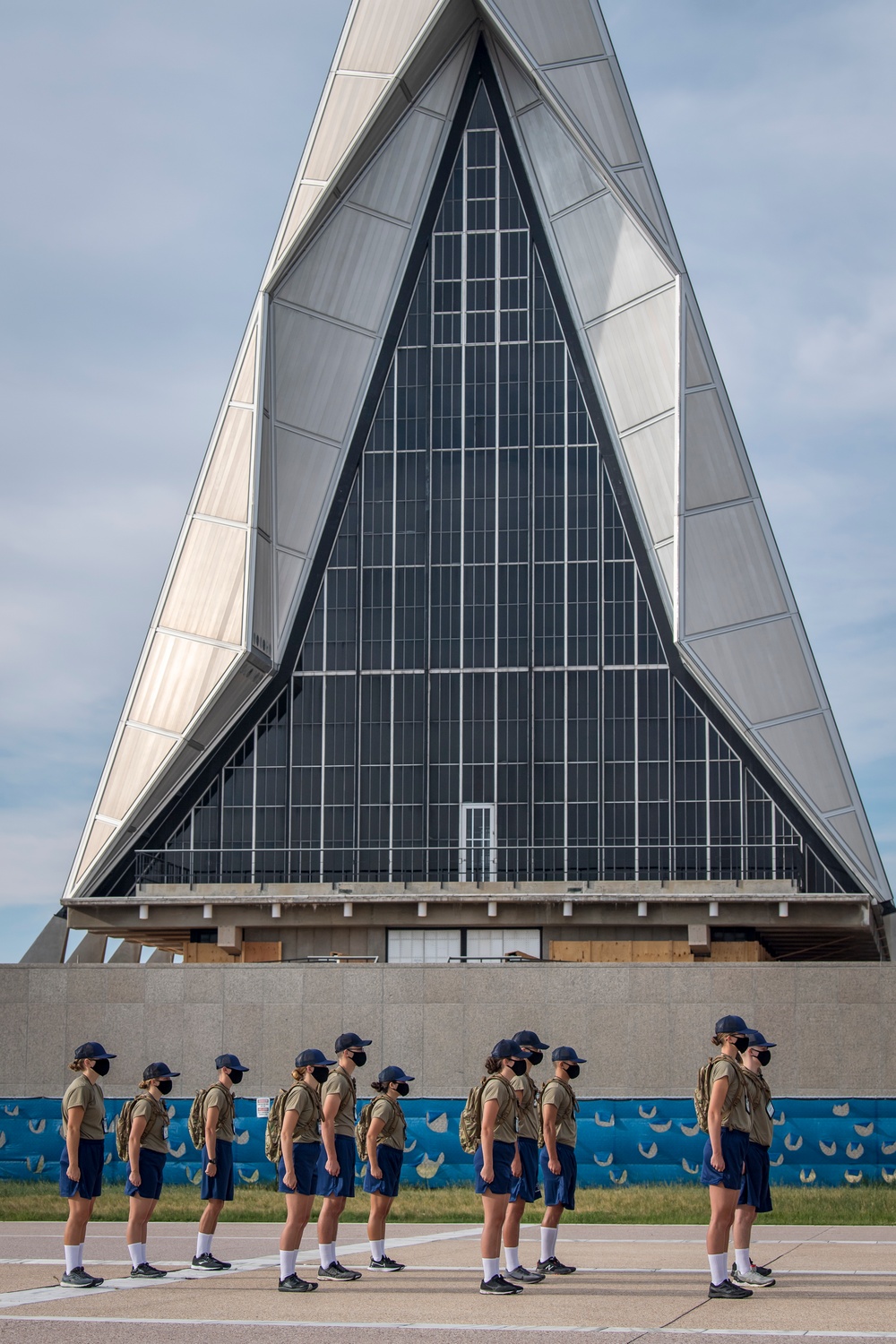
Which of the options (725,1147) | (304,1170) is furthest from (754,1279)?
(304,1170)

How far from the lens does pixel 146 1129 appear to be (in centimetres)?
1373

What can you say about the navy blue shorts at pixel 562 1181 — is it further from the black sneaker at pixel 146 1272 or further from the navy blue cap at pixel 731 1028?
the black sneaker at pixel 146 1272

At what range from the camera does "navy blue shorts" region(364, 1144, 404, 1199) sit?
13.6 m

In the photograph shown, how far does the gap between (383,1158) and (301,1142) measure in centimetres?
94

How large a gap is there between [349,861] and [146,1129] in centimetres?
1993

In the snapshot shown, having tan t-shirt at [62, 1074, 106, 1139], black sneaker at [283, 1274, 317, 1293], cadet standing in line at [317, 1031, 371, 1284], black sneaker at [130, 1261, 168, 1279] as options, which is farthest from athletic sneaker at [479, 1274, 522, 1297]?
tan t-shirt at [62, 1074, 106, 1139]

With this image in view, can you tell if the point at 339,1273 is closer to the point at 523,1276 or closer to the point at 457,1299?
the point at 523,1276

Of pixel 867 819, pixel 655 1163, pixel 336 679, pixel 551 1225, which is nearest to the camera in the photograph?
pixel 551 1225

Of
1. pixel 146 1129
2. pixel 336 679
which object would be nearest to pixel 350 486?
pixel 336 679

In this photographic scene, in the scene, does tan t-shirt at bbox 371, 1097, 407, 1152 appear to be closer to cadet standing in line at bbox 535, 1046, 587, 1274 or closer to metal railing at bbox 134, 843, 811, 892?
cadet standing in line at bbox 535, 1046, 587, 1274

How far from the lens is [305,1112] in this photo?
13203 mm

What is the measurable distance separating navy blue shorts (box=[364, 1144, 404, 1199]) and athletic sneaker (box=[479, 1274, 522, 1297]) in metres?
2.00

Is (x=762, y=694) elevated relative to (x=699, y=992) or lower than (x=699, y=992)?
elevated

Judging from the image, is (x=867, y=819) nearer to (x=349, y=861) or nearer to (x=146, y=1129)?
(x=349, y=861)
